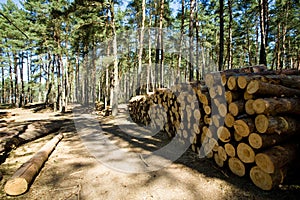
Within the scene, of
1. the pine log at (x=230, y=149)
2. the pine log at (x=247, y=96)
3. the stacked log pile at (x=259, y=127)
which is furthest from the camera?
the pine log at (x=230, y=149)

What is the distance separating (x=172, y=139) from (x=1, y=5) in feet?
96.7

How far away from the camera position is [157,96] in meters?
7.07

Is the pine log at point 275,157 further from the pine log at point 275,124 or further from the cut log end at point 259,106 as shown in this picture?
the cut log end at point 259,106

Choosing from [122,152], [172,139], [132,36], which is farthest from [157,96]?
[132,36]

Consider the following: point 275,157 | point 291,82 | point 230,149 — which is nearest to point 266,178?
point 275,157

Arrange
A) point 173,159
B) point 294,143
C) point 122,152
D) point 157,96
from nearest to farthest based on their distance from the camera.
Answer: point 294,143 < point 173,159 < point 122,152 < point 157,96

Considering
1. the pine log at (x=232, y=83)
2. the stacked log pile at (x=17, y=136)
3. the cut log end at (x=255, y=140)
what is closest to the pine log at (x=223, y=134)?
the cut log end at (x=255, y=140)

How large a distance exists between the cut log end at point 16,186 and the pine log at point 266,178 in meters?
3.77

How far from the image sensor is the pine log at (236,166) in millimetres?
3094

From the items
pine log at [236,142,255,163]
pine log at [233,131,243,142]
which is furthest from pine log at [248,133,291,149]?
pine log at [233,131,243,142]

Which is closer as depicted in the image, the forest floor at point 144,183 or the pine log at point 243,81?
the forest floor at point 144,183

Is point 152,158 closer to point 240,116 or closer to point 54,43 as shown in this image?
point 240,116

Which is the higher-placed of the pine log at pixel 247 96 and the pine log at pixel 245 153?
the pine log at pixel 247 96

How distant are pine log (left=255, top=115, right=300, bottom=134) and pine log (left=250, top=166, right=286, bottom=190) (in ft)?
2.02
